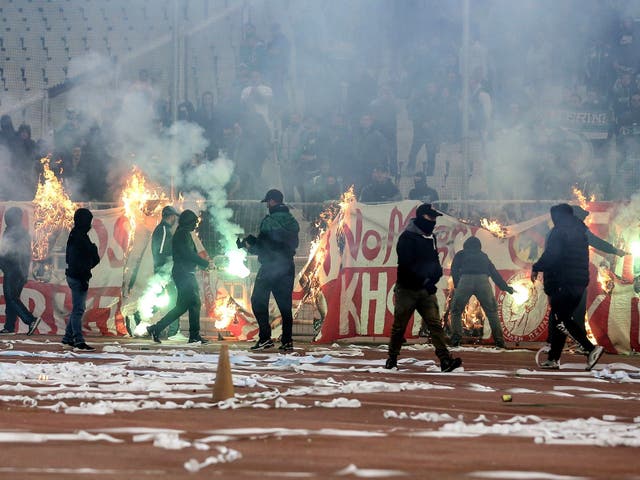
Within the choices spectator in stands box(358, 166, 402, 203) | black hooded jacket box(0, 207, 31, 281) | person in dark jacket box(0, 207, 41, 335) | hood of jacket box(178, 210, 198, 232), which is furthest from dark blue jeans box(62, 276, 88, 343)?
spectator in stands box(358, 166, 402, 203)

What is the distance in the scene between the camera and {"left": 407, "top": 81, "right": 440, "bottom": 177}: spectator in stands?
22.1m

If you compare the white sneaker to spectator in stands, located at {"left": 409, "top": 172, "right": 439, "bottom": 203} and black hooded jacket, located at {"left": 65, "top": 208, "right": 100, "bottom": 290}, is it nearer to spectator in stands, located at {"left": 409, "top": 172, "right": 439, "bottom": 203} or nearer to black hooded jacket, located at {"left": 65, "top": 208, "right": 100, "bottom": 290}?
black hooded jacket, located at {"left": 65, "top": 208, "right": 100, "bottom": 290}

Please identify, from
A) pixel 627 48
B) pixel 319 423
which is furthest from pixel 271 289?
pixel 319 423

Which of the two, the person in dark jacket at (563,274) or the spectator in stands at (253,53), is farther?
the spectator in stands at (253,53)

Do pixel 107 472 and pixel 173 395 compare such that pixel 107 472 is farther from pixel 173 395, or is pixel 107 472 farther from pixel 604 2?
pixel 604 2

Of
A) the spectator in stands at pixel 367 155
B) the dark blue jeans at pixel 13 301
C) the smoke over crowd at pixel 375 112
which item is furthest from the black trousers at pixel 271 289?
the dark blue jeans at pixel 13 301

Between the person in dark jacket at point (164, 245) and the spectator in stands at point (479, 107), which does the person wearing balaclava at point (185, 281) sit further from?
the spectator in stands at point (479, 107)

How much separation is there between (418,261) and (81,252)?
5.65 meters

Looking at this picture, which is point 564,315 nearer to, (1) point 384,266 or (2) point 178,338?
(1) point 384,266

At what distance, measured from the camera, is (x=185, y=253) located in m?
18.8

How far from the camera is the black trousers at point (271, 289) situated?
17.2m

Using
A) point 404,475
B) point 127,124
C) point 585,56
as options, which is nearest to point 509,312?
point 585,56

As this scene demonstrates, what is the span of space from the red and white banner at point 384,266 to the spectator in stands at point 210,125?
352cm

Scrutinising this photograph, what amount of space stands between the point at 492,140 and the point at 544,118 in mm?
1068
